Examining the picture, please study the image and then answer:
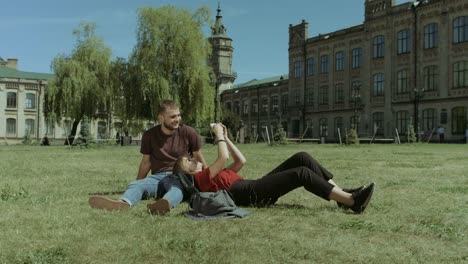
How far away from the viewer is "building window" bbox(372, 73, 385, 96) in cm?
4516

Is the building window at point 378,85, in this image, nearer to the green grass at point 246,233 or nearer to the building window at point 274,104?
the building window at point 274,104

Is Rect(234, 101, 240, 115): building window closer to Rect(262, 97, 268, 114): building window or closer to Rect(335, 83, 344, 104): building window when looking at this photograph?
Rect(262, 97, 268, 114): building window

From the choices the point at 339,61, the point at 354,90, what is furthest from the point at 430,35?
the point at 339,61

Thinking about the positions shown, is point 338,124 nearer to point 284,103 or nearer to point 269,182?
point 284,103

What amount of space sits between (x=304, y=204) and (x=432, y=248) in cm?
244

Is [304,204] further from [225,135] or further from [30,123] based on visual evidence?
[30,123]

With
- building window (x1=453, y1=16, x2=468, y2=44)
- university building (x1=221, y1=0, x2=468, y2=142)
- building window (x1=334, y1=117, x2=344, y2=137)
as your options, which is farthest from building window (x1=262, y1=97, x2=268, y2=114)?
building window (x1=453, y1=16, x2=468, y2=44)

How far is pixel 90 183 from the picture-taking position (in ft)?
29.1

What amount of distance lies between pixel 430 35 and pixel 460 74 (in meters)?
4.54

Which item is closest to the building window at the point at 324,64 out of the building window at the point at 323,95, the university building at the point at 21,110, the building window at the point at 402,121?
the building window at the point at 323,95

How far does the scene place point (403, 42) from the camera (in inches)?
1706

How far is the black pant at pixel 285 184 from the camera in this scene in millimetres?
5555

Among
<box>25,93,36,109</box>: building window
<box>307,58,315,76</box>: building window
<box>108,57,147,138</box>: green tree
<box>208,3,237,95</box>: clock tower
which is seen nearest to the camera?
<box>108,57,147,138</box>: green tree

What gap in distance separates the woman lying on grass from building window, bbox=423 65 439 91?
125 ft
